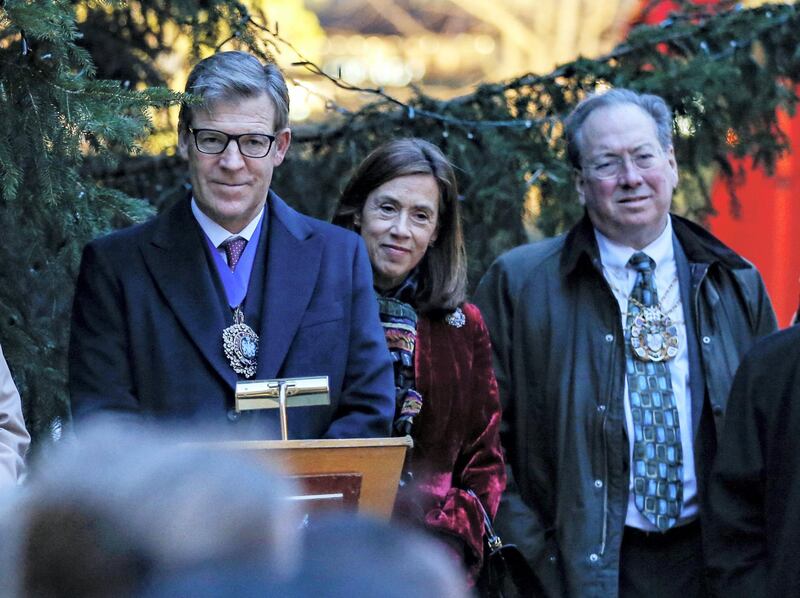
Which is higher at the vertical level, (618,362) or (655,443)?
(618,362)

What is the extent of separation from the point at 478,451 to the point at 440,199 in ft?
2.77

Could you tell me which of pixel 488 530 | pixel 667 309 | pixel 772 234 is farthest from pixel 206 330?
pixel 772 234

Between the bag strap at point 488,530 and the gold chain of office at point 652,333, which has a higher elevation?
the gold chain of office at point 652,333

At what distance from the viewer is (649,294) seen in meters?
4.47

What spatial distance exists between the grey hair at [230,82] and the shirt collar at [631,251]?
139 centimetres

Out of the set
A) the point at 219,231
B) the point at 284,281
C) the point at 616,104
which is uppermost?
the point at 616,104

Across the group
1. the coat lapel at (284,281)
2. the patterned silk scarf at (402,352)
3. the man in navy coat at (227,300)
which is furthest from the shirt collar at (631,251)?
the coat lapel at (284,281)

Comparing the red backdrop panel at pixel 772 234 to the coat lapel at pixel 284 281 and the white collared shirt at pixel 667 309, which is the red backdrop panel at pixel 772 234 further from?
the coat lapel at pixel 284 281

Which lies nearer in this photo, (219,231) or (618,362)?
(219,231)

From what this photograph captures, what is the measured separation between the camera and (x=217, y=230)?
3680 millimetres

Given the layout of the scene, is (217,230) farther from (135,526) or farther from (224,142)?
(135,526)

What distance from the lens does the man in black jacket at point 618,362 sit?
13.8ft

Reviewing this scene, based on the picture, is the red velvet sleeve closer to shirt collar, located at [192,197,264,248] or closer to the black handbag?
the black handbag

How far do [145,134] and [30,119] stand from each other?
0.31m
